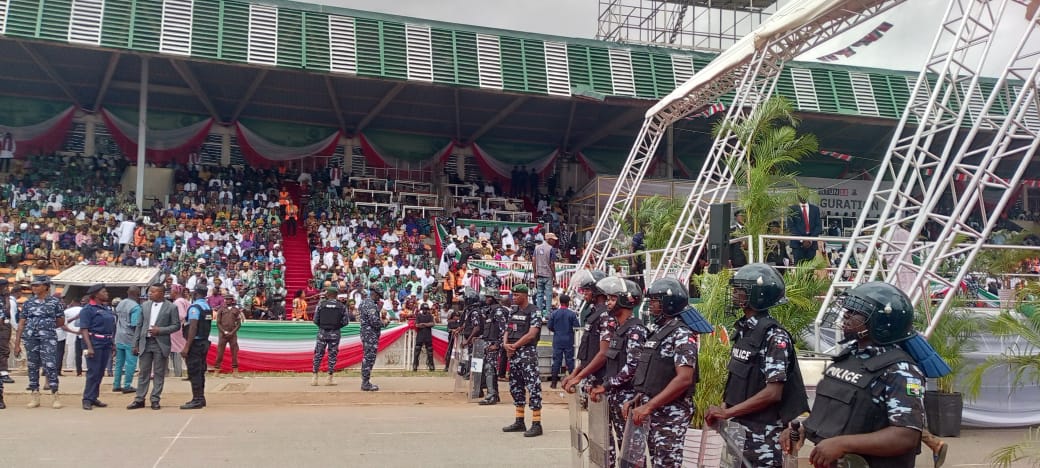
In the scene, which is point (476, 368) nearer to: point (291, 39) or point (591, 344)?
point (591, 344)

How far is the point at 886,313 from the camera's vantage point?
3.65 m

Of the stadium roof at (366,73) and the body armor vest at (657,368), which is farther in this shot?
the stadium roof at (366,73)

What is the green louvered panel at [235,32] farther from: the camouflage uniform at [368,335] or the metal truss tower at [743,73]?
the metal truss tower at [743,73]

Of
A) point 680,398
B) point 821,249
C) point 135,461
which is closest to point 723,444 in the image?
point 680,398

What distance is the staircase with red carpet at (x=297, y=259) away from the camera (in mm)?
24859

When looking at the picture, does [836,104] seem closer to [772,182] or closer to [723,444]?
[772,182]

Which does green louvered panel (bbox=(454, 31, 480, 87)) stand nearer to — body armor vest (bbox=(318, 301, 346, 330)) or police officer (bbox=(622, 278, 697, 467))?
body armor vest (bbox=(318, 301, 346, 330))

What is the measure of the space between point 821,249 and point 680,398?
9.20 m

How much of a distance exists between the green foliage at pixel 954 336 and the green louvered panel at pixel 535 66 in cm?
1704

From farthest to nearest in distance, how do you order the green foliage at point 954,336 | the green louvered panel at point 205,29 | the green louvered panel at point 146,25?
the green louvered panel at point 205,29
the green louvered panel at point 146,25
the green foliage at point 954,336

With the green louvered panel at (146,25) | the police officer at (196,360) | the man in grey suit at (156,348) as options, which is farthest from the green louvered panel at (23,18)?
the police officer at (196,360)

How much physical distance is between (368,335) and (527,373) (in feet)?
19.2

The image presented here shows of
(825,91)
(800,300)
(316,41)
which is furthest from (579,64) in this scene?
(800,300)

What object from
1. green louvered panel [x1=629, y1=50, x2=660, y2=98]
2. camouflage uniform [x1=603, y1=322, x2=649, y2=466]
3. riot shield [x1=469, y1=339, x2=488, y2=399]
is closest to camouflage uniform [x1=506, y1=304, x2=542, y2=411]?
riot shield [x1=469, y1=339, x2=488, y2=399]
